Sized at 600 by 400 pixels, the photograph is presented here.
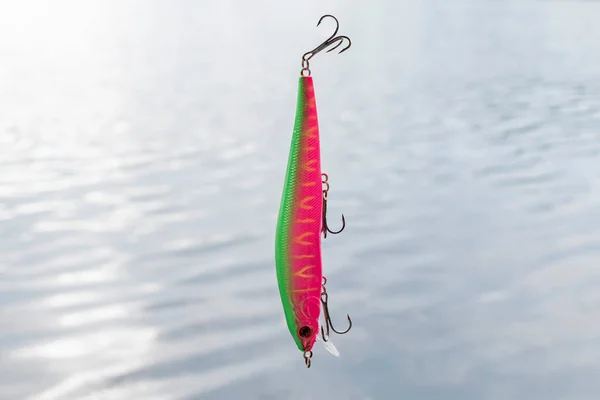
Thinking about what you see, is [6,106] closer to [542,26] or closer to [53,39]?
[53,39]

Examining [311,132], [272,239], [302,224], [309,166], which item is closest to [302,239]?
[302,224]

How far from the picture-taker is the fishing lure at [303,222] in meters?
3.16

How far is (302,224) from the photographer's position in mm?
3266

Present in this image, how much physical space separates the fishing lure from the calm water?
215 cm

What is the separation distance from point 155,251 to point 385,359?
3.16 m

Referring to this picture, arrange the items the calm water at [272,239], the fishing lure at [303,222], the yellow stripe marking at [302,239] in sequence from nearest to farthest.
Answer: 1. the fishing lure at [303,222]
2. the yellow stripe marking at [302,239]
3. the calm water at [272,239]

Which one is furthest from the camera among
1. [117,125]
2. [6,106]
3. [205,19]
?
[205,19]

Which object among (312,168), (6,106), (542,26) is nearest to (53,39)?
(6,106)

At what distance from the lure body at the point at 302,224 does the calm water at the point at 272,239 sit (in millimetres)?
2148

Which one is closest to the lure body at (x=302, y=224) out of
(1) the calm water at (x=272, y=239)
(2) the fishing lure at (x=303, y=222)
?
(2) the fishing lure at (x=303, y=222)

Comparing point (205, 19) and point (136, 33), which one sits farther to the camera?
point (205, 19)

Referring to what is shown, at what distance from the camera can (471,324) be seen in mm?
6410

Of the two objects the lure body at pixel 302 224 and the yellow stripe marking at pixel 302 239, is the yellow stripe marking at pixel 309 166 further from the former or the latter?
the yellow stripe marking at pixel 302 239

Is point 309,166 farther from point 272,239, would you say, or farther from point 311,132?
point 272,239
